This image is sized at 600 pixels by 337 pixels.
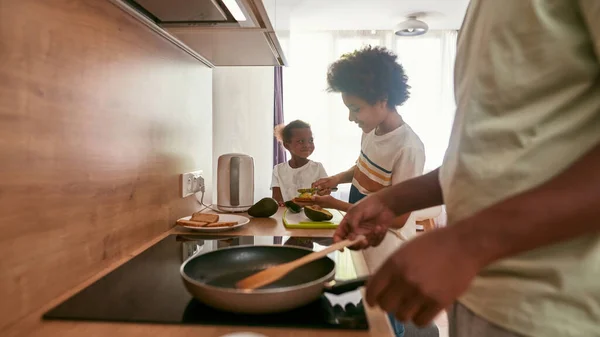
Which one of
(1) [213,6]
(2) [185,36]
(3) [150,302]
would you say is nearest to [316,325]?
(3) [150,302]

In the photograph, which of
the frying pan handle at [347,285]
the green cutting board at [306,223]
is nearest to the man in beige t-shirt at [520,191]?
the frying pan handle at [347,285]

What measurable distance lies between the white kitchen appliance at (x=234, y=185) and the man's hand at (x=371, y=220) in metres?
0.90

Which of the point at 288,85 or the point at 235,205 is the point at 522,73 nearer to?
the point at 235,205

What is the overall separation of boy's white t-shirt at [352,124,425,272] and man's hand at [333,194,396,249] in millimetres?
778

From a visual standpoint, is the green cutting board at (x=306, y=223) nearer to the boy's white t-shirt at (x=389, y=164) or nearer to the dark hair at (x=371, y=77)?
the boy's white t-shirt at (x=389, y=164)

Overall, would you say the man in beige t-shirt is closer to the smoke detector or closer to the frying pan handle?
the frying pan handle

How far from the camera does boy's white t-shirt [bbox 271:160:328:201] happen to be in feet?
9.40

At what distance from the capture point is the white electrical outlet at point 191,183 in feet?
4.50

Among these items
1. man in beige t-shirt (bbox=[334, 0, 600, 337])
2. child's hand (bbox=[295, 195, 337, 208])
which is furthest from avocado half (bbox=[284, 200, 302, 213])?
man in beige t-shirt (bbox=[334, 0, 600, 337])

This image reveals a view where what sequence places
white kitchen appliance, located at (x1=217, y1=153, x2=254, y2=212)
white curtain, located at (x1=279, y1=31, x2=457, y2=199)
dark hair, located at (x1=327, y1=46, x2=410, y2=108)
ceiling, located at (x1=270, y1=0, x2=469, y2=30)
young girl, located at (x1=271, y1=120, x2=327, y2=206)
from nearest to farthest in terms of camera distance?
white kitchen appliance, located at (x1=217, y1=153, x2=254, y2=212) < dark hair, located at (x1=327, y1=46, x2=410, y2=108) < young girl, located at (x1=271, y1=120, x2=327, y2=206) < ceiling, located at (x1=270, y1=0, x2=469, y2=30) < white curtain, located at (x1=279, y1=31, x2=457, y2=199)

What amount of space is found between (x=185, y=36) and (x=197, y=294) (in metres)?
0.86

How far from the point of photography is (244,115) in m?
3.43

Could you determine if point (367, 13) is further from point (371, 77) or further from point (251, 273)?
point (251, 273)

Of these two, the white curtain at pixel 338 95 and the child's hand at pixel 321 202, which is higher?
the white curtain at pixel 338 95
